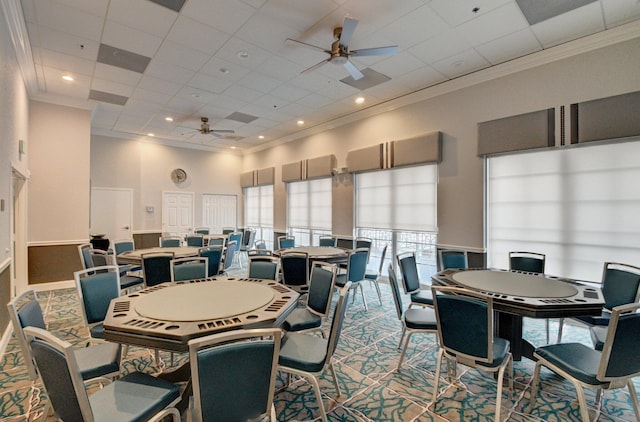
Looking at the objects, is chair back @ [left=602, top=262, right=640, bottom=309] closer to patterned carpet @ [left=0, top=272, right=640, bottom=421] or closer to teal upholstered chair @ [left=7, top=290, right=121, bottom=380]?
patterned carpet @ [left=0, top=272, right=640, bottom=421]


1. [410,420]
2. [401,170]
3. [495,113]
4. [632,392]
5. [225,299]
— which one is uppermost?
[495,113]

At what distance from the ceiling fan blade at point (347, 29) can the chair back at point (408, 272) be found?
2.62 m

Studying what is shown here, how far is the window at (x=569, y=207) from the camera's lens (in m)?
3.72

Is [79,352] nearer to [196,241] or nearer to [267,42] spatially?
[267,42]

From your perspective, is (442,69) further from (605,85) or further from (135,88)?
(135,88)

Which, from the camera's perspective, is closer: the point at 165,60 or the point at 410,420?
the point at 410,420

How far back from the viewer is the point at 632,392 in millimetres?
2105

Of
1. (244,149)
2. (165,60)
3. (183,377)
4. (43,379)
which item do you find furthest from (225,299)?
(244,149)

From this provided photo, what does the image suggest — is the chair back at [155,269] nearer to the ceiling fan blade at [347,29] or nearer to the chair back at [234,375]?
the chair back at [234,375]

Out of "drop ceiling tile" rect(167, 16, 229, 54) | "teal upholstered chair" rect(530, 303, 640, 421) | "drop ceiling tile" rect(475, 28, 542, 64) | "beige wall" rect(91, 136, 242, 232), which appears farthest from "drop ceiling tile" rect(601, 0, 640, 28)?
"beige wall" rect(91, 136, 242, 232)

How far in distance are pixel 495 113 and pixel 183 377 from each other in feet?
17.4

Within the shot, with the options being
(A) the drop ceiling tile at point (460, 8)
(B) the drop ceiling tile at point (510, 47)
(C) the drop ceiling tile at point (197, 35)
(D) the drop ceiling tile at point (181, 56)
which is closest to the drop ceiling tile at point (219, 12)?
(C) the drop ceiling tile at point (197, 35)

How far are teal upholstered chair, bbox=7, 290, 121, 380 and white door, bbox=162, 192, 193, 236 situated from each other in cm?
721

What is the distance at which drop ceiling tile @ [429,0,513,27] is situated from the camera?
3256 mm
